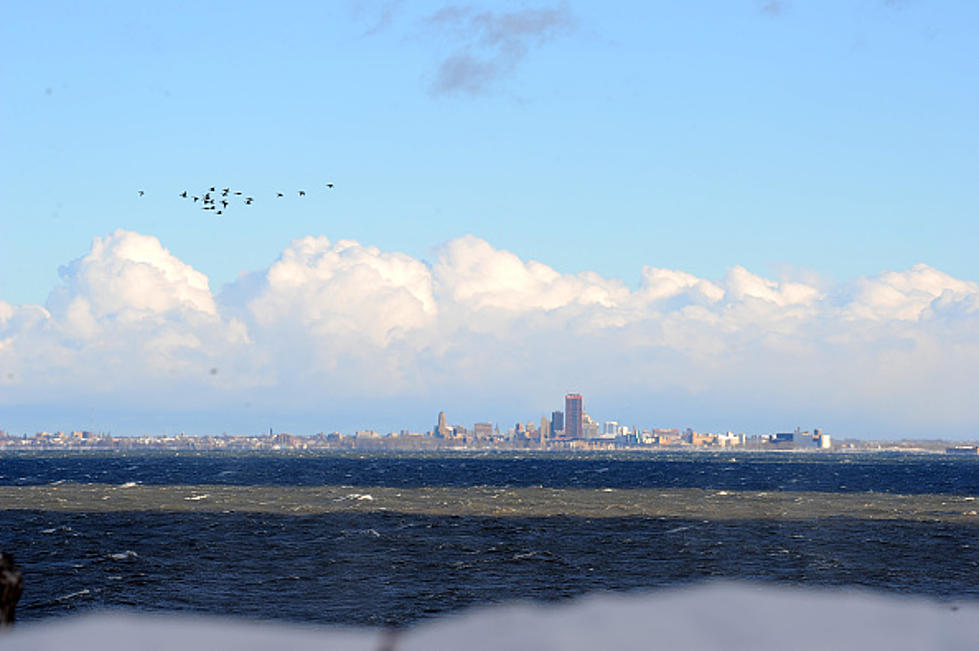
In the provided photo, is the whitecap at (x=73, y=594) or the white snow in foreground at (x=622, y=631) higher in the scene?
the white snow in foreground at (x=622, y=631)

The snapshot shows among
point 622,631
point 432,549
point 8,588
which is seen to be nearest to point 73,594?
point 432,549

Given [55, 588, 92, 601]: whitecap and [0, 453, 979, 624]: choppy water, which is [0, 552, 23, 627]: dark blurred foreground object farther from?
[55, 588, 92, 601]: whitecap

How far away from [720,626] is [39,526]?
97685mm

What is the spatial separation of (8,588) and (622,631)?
5.80 m

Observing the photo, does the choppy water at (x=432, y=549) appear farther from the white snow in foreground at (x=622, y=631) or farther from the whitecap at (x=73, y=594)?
the white snow in foreground at (x=622, y=631)

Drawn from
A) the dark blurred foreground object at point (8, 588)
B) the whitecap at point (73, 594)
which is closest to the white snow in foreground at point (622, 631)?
the dark blurred foreground object at point (8, 588)

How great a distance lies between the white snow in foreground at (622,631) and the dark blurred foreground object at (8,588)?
3.58m

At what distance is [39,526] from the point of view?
306ft

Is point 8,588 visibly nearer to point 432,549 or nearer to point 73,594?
point 73,594

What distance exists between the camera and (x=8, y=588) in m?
8.93

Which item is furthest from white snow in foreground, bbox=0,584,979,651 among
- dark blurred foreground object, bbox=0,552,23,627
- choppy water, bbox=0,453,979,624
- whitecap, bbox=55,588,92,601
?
whitecap, bbox=55,588,92,601

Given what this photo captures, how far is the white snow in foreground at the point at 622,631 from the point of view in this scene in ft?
17.4

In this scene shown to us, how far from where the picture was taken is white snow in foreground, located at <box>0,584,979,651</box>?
5.29m

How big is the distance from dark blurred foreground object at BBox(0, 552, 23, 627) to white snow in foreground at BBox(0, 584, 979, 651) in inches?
141
